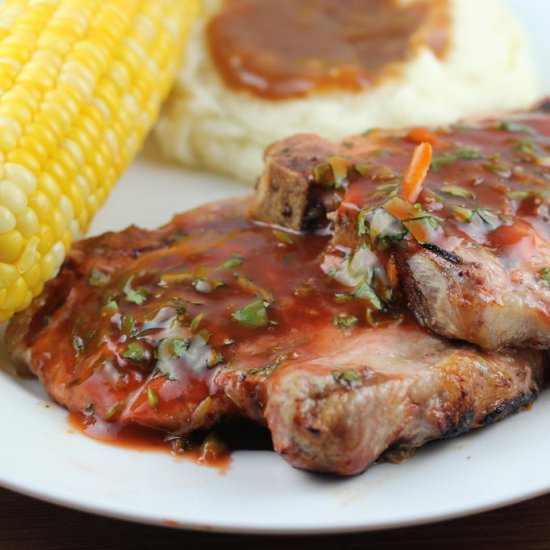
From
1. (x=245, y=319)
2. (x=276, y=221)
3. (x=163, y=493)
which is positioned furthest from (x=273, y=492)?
(x=276, y=221)

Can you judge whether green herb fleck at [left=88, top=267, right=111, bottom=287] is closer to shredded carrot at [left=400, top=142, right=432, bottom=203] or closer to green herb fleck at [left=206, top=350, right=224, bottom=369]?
green herb fleck at [left=206, top=350, right=224, bottom=369]

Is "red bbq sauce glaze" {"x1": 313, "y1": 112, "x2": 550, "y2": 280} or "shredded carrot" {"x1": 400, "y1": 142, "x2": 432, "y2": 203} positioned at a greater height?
"shredded carrot" {"x1": 400, "y1": 142, "x2": 432, "y2": 203}

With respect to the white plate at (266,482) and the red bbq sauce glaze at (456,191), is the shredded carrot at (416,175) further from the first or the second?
the white plate at (266,482)

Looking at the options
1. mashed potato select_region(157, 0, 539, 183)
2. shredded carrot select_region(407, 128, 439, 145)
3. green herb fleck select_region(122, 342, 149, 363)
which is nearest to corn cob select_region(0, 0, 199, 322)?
mashed potato select_region(157, 0, 539, 183)

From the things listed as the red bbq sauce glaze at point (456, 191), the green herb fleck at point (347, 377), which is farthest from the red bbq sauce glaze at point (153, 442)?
the red bbq sauce glaze at point (456, 191)

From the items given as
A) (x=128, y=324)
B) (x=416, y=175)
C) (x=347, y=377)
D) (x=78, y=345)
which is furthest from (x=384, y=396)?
(x=78, y=345)
